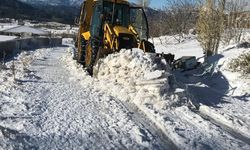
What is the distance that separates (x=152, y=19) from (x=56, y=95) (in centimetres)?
4063

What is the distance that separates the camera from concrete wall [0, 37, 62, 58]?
2741 cm

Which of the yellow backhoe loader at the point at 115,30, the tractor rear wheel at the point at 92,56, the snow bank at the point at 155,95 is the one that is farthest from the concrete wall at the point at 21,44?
the snow bank at the point at 155,95

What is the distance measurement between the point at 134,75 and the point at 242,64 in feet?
19.3

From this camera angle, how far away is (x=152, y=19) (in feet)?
170

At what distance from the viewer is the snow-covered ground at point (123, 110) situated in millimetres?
8048

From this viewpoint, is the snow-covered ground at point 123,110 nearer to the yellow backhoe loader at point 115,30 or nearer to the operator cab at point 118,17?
the yellow backhoe loader at point 115,30

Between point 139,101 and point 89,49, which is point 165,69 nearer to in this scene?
point 139,101

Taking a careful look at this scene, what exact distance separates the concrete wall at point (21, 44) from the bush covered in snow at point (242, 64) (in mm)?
11053

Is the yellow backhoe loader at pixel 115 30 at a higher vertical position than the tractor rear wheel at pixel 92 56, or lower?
higher

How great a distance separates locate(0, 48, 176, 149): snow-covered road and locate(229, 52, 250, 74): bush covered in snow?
6.28 metres

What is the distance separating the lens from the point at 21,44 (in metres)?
37.8

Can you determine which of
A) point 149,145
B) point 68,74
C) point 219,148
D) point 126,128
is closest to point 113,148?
point 149,145

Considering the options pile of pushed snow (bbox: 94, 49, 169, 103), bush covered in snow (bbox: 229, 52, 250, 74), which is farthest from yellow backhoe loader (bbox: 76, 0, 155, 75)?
bush covered in snow (bbox: 229, 52, 250, 74)

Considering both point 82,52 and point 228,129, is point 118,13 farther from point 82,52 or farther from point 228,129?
point 228,129
